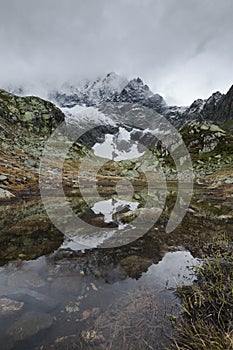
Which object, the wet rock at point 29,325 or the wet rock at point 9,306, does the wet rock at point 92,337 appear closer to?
the wet rock at point 29,325

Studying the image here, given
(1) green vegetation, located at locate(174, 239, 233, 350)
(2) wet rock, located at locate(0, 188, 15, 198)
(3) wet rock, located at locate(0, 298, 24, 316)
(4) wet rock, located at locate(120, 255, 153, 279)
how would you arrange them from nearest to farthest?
1. (1) green vegetation, located at locate(174, 239, 233, 350)
2. (3) wet rock, located at locate(0, 298, 24, 316)
3. (4) wet rock, located at locate(120, 255, 153, 279)
4. (2) wet rock, located at locate(0, 188, 15, 198)

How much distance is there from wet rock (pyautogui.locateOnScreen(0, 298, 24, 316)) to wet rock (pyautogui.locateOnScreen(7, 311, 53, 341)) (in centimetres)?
49

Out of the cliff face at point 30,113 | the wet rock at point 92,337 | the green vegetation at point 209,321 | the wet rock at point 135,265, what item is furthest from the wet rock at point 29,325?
the cliff face at point 30,113

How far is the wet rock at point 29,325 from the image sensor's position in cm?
603

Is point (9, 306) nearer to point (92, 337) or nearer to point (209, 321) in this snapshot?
point (92, 337)

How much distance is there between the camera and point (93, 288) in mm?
8250

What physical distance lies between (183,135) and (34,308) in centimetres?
14967

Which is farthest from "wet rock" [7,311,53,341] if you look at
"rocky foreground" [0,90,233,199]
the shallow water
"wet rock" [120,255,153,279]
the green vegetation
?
"rocky foreground" [0,90,233,199]

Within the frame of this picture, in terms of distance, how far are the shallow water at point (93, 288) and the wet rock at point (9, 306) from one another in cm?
9

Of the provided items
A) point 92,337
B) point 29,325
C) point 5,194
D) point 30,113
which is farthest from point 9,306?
point 30,113

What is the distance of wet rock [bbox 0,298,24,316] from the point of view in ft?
22.8

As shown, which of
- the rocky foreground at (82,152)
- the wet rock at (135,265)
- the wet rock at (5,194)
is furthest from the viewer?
the rocky foreground at (82,152)

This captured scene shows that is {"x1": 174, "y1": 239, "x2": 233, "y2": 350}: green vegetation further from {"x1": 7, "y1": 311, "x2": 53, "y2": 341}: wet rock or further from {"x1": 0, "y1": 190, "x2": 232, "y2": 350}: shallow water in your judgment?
{"x1": 7, "y1": 311, "x2": 53, "y2": 341}: wet rock

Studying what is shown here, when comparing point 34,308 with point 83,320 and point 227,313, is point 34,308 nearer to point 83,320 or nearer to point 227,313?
point 83,320
